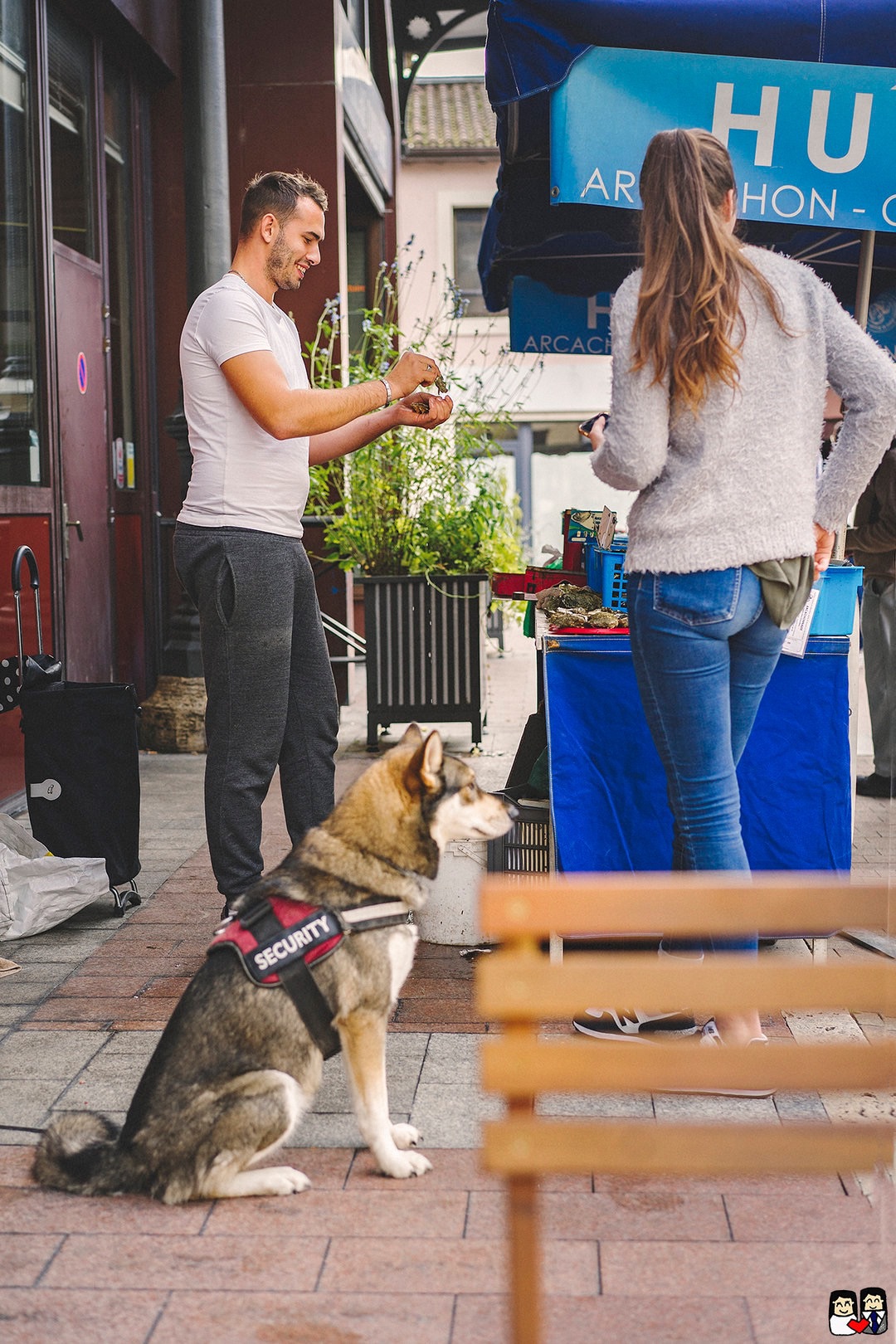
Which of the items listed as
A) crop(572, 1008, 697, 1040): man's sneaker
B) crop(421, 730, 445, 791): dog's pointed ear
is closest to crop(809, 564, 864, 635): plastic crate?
crop(572, 1008, 697, 1040): man's sneaker

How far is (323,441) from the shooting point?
4.27m

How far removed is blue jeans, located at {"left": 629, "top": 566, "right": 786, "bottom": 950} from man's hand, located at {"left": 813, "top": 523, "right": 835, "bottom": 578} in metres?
0.24

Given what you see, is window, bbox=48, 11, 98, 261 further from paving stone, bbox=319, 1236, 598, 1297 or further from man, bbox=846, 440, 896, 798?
paving stone, bbox=319, 1236, 598, 1297

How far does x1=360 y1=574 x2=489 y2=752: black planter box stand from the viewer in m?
7.57

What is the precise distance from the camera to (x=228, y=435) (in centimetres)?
382

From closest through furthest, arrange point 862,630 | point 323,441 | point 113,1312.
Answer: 1. point 113,1312
2. point 323,441
3. point 862,630

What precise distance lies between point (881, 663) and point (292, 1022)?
4947mm

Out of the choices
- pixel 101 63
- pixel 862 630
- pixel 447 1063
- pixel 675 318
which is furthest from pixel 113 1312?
pixel 101 63

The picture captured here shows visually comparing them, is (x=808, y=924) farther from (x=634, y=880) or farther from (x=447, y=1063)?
(x=447, y=1063)

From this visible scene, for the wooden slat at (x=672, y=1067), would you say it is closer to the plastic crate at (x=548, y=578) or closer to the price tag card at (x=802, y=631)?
the price tag card at (x=802, y=631)

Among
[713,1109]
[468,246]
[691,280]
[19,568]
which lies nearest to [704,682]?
[691,280]

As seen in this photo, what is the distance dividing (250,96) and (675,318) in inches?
284

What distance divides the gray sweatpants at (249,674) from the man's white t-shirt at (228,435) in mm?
61

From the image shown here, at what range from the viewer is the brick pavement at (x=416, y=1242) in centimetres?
231
